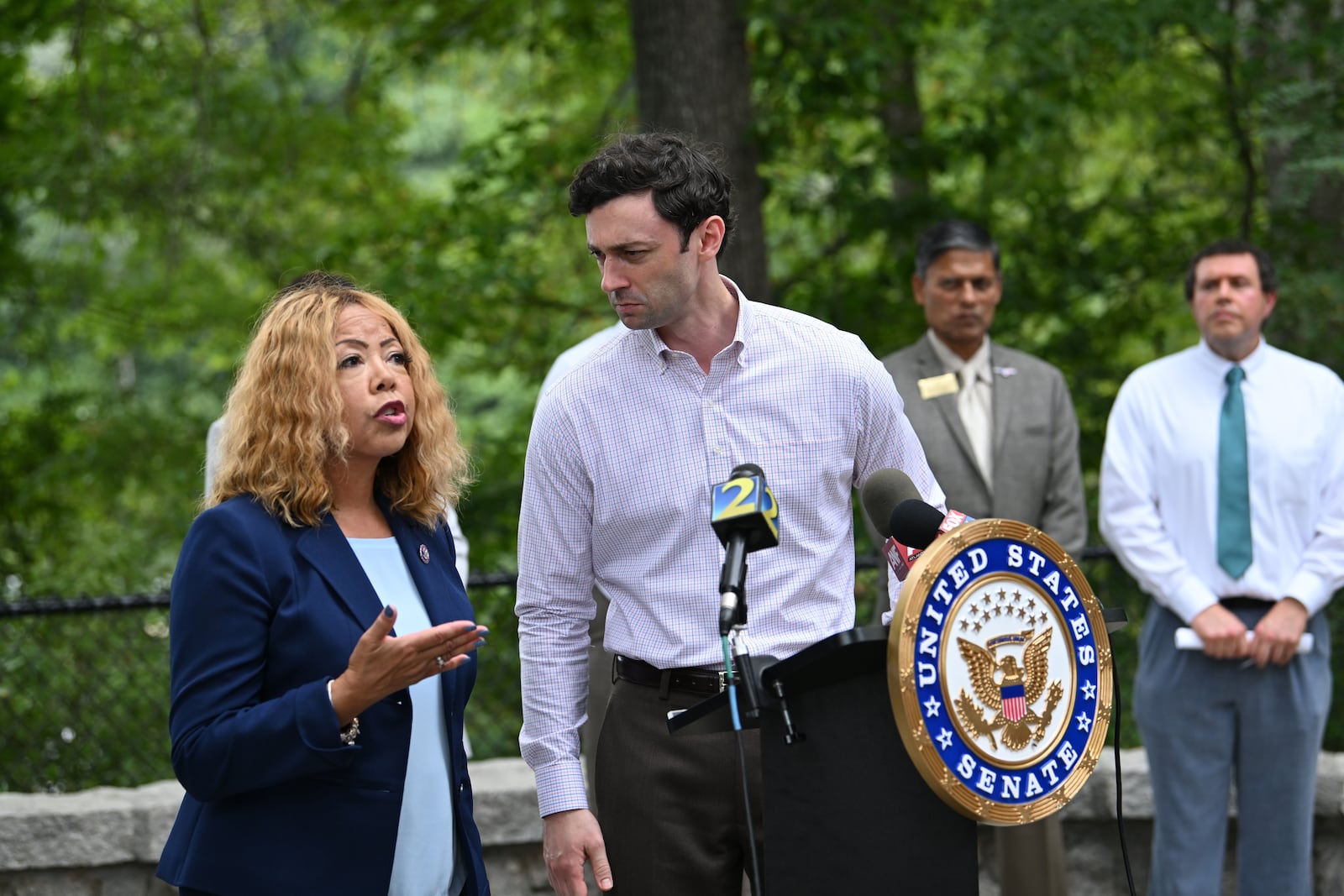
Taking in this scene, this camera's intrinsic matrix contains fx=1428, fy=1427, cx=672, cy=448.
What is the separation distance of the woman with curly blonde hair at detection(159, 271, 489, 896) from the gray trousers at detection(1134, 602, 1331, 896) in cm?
257

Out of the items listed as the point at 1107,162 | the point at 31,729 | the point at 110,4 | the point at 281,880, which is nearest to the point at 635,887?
the point at 281,880

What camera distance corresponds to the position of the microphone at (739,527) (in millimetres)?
2232

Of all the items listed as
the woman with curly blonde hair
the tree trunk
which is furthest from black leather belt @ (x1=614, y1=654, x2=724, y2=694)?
the tree trunk

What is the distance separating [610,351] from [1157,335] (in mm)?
6290

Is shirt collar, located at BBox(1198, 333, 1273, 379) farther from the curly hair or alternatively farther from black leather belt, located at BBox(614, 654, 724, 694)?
the curly hair

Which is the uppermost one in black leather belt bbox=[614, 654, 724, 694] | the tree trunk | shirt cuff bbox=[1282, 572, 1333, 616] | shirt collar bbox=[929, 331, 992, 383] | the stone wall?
the tree trunk

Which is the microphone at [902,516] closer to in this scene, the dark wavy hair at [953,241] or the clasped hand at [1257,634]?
the clasped hand at [1257,634]

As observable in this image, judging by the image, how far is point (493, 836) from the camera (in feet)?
15.5

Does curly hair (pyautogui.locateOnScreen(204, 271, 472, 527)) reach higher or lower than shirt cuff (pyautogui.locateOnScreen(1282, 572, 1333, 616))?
higher

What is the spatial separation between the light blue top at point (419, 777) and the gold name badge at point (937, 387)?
2423 millimetres

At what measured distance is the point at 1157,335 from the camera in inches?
336

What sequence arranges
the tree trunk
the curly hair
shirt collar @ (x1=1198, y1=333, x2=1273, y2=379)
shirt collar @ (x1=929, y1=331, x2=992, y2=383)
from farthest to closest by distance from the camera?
1. the tree trunk
2. shirt collar @ (x1=929, y1=331, x2=992, y2=383)
3. shirt collar @ (x1=1198, y1=333, x2=1273, y2=379)
4. the curly hair

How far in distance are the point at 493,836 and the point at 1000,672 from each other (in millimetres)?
2868

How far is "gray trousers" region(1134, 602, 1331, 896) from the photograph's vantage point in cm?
443
